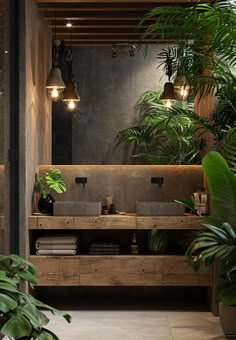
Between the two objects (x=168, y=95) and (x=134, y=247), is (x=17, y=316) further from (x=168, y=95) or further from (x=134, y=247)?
(x=168, y=95)

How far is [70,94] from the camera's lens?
6547 millimetres

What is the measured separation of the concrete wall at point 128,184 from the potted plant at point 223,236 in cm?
159

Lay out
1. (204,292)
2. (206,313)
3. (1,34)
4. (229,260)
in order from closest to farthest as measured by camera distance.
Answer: (229,260) < (1,34) < (206,313) < (204,292)

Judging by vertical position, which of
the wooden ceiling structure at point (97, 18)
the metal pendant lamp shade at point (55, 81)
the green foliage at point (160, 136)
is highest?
the wooden ceiling structure at point (97, 18)

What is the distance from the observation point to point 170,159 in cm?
653

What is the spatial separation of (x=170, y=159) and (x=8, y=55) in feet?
6.29

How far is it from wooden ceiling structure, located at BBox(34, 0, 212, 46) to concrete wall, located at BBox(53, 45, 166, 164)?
A: 0.10 m

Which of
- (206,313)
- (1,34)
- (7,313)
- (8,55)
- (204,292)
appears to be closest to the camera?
(7,313)

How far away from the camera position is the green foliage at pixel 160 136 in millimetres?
6461

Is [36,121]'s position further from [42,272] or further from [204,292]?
[204,292]

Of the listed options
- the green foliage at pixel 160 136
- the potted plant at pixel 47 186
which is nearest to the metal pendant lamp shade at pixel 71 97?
the green foliage at pixel 160 136

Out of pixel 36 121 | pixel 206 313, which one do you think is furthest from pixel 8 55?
pixel 206 313

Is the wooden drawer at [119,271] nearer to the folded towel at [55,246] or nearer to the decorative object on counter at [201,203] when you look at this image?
the folded towel at [55,246]

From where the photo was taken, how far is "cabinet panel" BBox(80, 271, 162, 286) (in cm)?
594
